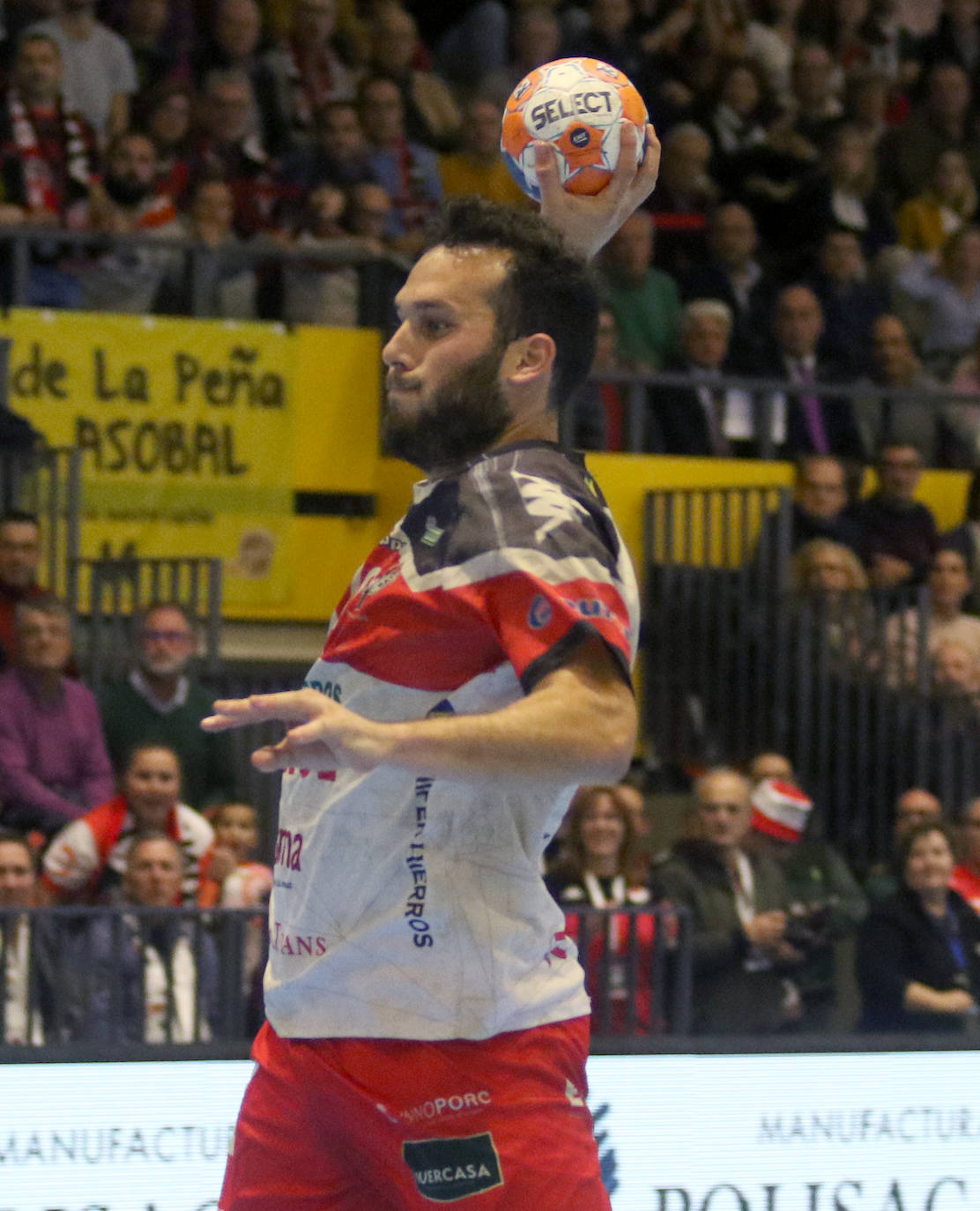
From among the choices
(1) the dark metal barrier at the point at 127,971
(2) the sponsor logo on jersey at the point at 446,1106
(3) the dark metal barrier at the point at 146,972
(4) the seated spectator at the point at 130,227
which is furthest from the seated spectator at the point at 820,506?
(2) the sponsor logo on jersey at the point at 446,1106

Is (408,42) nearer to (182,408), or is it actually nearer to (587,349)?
(182,408)

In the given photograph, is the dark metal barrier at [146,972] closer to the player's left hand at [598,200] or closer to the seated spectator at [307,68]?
the player's left hand at [598,200]

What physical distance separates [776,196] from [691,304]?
5.16 ft

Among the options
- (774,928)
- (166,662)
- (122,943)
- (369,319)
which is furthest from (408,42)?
(122,943)

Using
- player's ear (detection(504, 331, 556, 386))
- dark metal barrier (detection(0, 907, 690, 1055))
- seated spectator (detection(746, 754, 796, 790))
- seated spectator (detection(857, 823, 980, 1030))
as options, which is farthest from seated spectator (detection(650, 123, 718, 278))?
player's ear (detection(504, 331, 556, 386))

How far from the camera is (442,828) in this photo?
8.60ft

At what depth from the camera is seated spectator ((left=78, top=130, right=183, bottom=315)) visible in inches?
377

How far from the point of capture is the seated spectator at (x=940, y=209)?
485 inches

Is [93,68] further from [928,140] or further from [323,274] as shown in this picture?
[928,140]

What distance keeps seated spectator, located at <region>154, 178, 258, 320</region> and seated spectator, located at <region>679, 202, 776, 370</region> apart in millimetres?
2519

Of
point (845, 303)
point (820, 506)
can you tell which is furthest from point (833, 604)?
point (845, 303)

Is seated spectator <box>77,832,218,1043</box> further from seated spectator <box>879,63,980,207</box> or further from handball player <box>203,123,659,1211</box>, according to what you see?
seated spectator <box>879,63,980,207</box>

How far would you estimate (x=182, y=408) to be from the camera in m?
9.72

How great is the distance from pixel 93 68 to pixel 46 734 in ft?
13.5
